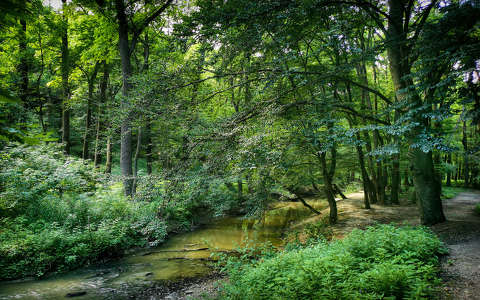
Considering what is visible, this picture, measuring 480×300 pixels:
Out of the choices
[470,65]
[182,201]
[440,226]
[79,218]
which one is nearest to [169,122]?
[182,201]

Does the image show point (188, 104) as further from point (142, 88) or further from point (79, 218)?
point (79, 218)

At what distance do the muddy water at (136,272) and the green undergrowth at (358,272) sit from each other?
1.76 m

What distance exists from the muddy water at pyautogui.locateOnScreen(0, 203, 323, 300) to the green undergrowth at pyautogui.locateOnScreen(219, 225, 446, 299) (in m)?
1.76

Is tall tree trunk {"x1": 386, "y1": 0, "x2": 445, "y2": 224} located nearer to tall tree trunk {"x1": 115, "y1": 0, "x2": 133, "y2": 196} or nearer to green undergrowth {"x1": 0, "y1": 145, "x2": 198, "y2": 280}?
green undergrowth {"x1": 0, "y1": 145, "x2": 198, "y2": 280}

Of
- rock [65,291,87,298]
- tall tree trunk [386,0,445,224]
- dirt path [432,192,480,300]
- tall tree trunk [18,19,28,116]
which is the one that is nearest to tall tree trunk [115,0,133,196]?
rock [65,291,87,298]

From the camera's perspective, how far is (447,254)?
4930 mm

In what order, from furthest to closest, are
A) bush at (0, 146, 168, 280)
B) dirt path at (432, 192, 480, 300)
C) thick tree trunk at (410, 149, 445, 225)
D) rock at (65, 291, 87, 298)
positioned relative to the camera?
1. thick tree trunk at (410, 149, 445, 225)
2. bush at (0, 146, 168, 280)
3. rock at (65, 291, 87, 298)
4. dirt path at (432, 192, 480, 300)

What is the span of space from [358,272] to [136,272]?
6.38m

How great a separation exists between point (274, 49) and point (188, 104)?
9.90 ft

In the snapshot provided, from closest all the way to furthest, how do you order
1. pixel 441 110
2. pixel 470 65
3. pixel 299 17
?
1. pixel 470 65
2. pixel 441 110
3. pixel 299 17

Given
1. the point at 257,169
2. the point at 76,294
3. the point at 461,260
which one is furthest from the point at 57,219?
the point at 461,260

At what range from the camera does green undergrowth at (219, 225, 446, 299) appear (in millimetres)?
3402

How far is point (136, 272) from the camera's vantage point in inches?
293

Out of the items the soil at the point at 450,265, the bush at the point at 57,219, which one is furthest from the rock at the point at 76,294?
the soil at the point at 450,265
